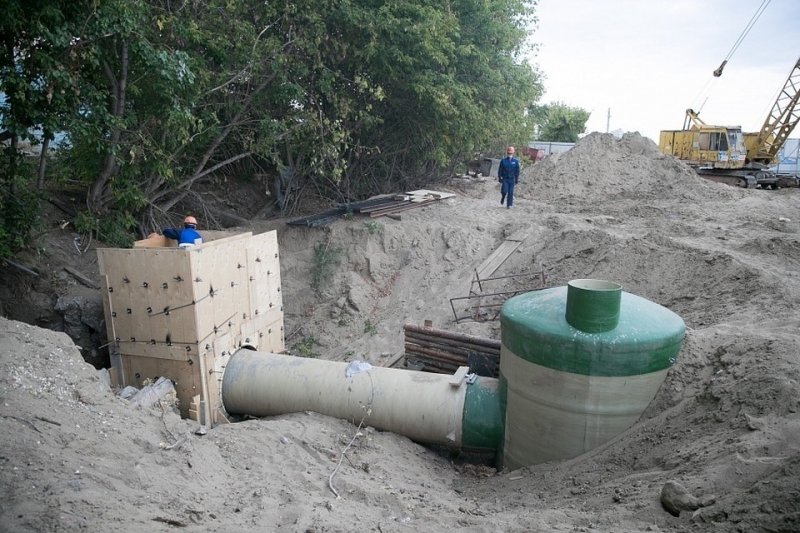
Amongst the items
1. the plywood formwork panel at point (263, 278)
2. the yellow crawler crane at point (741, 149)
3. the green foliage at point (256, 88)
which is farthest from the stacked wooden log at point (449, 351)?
the yellow crawler crane at point (741, 149)

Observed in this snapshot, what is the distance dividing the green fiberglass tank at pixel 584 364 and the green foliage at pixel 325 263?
6.62 m

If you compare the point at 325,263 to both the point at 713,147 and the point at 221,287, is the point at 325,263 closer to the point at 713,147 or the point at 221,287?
the point at 221,287

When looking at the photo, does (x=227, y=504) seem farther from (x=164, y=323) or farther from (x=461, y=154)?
(x=461, y=154)

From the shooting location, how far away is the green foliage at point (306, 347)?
35.2 feet

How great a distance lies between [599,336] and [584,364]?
32 centimetres

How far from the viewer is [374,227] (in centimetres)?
1255

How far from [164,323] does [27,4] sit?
14.8ft

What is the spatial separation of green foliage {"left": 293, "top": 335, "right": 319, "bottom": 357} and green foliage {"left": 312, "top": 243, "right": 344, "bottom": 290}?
139 centimetres

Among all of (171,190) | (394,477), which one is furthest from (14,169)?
(394,477)

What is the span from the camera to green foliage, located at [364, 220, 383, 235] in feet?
41.1

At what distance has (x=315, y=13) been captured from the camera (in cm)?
1173

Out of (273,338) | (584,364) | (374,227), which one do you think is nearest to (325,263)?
(374,227)

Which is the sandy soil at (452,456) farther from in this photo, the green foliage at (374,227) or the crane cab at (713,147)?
the crane cab at (713,147)

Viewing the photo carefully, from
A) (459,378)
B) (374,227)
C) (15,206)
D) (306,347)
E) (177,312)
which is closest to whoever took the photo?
(459,378)
